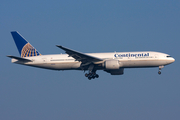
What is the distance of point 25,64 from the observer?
49.8 metres

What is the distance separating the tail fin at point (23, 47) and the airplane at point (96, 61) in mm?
1027

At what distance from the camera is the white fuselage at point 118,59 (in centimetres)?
4666

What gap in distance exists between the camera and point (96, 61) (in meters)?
46.6

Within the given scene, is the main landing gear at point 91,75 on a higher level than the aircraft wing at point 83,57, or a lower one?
lower

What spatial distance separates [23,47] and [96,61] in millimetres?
13962

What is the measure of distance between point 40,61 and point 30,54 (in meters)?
3.15

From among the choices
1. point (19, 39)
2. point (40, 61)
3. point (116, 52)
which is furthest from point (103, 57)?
point (19, 39)

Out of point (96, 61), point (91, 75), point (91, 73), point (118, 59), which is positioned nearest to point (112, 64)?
point (118, 59)

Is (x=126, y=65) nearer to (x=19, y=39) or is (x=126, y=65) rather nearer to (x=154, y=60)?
(x=154, y=60)

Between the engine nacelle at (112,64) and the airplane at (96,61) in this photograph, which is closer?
the engine nacelle at (112,64)

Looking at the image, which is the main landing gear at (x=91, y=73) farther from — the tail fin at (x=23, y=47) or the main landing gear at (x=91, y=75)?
the tail fin at (x=23, y=47)

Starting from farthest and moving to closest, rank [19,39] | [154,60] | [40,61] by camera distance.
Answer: [19,39] < [40,61] < [154,60]

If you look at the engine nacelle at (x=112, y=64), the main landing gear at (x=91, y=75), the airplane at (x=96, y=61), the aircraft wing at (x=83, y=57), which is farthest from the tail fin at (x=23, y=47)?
the engine nacelle at (x=112, y=64)

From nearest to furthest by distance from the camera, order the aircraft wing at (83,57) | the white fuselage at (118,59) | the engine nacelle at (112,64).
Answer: the aircraft wing at (83,57) → the engine nacelle at (112,64) → the white fuselage at (118,59)
